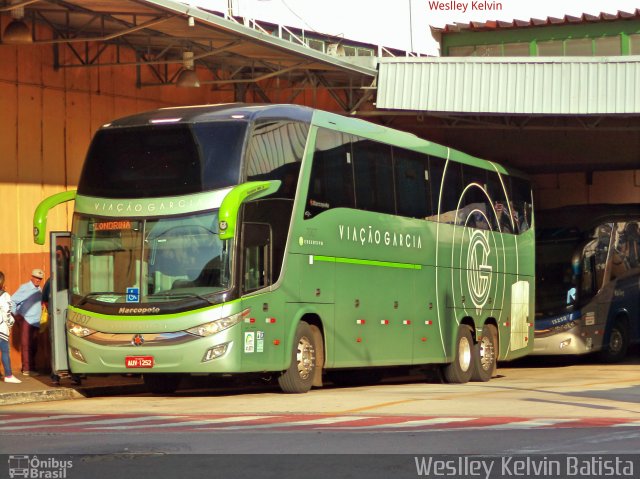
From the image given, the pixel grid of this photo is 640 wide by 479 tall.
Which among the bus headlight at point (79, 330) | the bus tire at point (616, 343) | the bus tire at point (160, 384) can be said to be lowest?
the bus tire at point (616, 343)

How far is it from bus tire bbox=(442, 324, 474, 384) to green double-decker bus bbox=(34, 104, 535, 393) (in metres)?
2.75

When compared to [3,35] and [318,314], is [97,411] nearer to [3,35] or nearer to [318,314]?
[318,314]

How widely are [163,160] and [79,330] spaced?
275 centimetres

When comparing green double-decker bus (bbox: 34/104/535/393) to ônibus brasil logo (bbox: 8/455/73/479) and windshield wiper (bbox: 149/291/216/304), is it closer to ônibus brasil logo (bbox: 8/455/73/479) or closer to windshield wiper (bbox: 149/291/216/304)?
windshield wiper (bbox: 149/291/216/304)

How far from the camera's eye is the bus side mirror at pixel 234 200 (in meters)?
17.2

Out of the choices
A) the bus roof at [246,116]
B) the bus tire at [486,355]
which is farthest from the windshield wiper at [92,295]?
the bus tire at [486,355]

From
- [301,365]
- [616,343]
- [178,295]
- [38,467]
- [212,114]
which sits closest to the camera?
[38,467]

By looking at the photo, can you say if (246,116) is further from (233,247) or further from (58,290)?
(58,290)

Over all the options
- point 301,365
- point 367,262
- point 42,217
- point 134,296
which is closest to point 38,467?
point 134,296

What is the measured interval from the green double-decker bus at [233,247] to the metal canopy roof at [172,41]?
133 inches

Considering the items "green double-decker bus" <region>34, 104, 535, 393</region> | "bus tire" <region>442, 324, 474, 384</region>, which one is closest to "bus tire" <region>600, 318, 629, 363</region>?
"bus tire" <region>442, 324, 474, 384</region>

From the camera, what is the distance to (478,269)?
26156 millimetres

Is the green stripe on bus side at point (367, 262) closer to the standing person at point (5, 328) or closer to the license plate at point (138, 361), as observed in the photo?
the license plate at point (138, 361)

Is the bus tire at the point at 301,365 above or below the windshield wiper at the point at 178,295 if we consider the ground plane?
below
